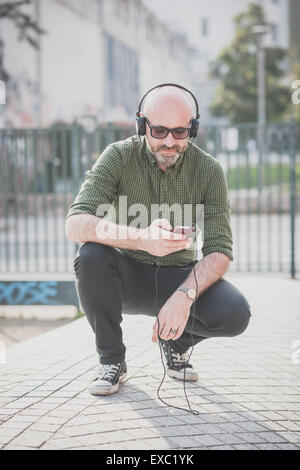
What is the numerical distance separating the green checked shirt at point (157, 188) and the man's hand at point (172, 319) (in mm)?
484

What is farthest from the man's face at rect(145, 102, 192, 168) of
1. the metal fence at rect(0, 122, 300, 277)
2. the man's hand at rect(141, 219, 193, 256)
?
the metal fence at rect(0, 122, 300, 277)

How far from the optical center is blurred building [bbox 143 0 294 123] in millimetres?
64562

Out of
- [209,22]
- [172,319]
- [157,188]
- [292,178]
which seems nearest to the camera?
[172,319]

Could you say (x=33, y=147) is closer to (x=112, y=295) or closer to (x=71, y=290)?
(x=71, y=290)

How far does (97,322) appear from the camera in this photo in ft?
12.2

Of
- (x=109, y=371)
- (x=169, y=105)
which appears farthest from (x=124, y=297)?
(x=169, y=105)

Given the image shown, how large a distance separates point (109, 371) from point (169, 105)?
152 centimetres

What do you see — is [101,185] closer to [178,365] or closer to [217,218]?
[217,218]

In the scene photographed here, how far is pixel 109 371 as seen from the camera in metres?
3.79

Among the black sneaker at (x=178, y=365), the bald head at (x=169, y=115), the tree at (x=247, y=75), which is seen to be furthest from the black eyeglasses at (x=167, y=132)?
the tree at (x=247, y=75)

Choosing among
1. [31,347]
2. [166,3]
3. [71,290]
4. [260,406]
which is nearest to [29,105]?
[71,290]

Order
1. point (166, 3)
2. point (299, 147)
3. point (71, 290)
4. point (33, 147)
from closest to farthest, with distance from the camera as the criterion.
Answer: point (71, 290) → point (33, 147) → point (299, 147) → point (166, 3)

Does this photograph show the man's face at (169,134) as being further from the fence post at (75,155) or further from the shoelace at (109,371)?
the fence post at (75,155)

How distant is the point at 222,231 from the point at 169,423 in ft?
3.63
